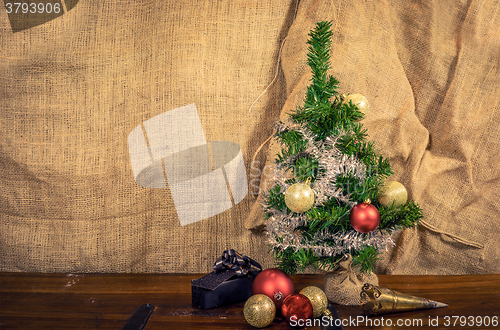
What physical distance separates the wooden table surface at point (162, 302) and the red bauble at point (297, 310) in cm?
4

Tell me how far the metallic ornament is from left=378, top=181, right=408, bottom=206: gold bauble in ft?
0.51

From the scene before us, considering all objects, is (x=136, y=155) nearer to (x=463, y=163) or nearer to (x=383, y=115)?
(x=383, y=115)

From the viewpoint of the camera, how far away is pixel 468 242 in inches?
35.7

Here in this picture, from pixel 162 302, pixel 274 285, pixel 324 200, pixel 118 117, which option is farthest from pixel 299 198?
pixel 118 117

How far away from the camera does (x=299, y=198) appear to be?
2.05 ft

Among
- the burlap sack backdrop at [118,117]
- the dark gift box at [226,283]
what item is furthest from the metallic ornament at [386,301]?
the burlap sack backdrop at [118,117]

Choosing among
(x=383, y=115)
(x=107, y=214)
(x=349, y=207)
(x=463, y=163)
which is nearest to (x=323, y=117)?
(x=349, y=207)

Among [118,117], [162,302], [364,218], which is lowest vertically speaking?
[162,302]

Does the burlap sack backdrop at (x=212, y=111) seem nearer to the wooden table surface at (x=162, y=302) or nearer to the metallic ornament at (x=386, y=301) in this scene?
the wooden table surface at (x=162, y=302)

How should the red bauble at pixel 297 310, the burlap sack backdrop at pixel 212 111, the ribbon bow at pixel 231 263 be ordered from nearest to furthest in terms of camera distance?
1. the red bauble at pixel 297 310
2. the ribbon bow at pixel 231 263
3. the burlap sack backdrop at pixel 212 111

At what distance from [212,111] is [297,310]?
0.54 meters

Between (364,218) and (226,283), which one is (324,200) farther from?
(226,283)

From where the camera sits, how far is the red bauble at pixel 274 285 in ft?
2.22

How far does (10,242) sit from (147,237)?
0.35 metres
